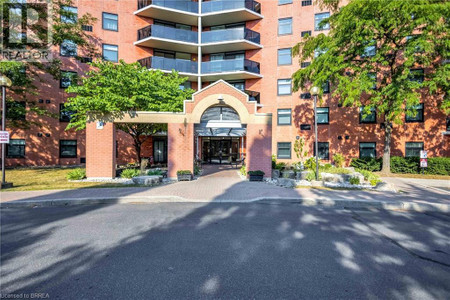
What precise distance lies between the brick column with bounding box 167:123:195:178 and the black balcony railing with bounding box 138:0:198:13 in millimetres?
16042

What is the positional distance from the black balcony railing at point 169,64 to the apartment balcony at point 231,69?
4.25ft

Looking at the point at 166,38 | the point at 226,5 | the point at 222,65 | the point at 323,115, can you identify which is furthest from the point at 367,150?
the point at 166,38

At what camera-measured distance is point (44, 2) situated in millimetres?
14453

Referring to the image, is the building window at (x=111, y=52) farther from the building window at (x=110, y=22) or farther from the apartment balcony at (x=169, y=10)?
the apartment balcony at (x=169, y=10)

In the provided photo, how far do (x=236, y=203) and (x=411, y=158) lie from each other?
16.0 m

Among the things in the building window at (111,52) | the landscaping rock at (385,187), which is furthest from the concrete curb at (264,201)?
the building window at (111,52)

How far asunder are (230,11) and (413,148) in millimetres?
21764

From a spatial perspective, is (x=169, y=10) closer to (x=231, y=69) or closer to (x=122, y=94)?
(x=231, y=69)

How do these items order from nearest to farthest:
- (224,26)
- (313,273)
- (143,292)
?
(143,292) → (313,273) → (224,26)

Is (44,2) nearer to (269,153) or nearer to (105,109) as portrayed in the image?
(105,109)

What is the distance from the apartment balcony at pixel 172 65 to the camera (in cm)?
2058

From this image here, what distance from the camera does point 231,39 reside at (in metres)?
21.5

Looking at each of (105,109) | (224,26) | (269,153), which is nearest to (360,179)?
(269,153)

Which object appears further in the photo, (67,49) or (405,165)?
(67,49)
